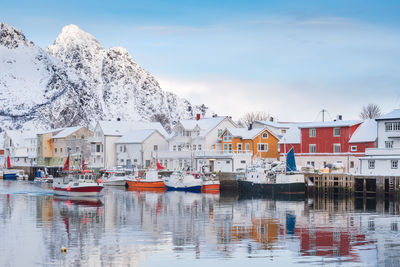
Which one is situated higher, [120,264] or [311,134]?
[311,134]

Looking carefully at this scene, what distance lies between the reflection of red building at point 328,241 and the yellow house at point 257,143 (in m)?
48.3

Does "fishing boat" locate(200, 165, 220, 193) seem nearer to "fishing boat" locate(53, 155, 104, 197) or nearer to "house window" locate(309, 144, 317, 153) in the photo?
"house window" locate(309, 144, 317, 153)

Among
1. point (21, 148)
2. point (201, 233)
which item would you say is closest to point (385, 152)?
point (201, 233)

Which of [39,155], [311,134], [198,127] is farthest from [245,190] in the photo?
[39,155]

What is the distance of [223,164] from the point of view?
8725cm

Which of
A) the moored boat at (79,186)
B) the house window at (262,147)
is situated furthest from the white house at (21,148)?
the moored boat at (79,186)

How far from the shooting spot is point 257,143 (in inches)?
3526

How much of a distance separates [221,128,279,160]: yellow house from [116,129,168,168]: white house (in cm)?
1602

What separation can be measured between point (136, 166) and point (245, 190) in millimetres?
32780

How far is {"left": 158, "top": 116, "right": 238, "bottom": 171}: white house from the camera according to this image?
92.1 meters

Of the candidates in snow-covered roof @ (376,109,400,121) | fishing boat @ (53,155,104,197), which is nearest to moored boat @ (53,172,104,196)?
fishing boat @ (53,155,104,197)

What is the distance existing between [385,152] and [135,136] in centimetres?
4971

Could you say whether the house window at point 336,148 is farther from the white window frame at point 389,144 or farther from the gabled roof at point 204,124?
the gabled roof at point 204,124

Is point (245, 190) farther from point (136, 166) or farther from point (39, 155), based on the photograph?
point (39, 155)
